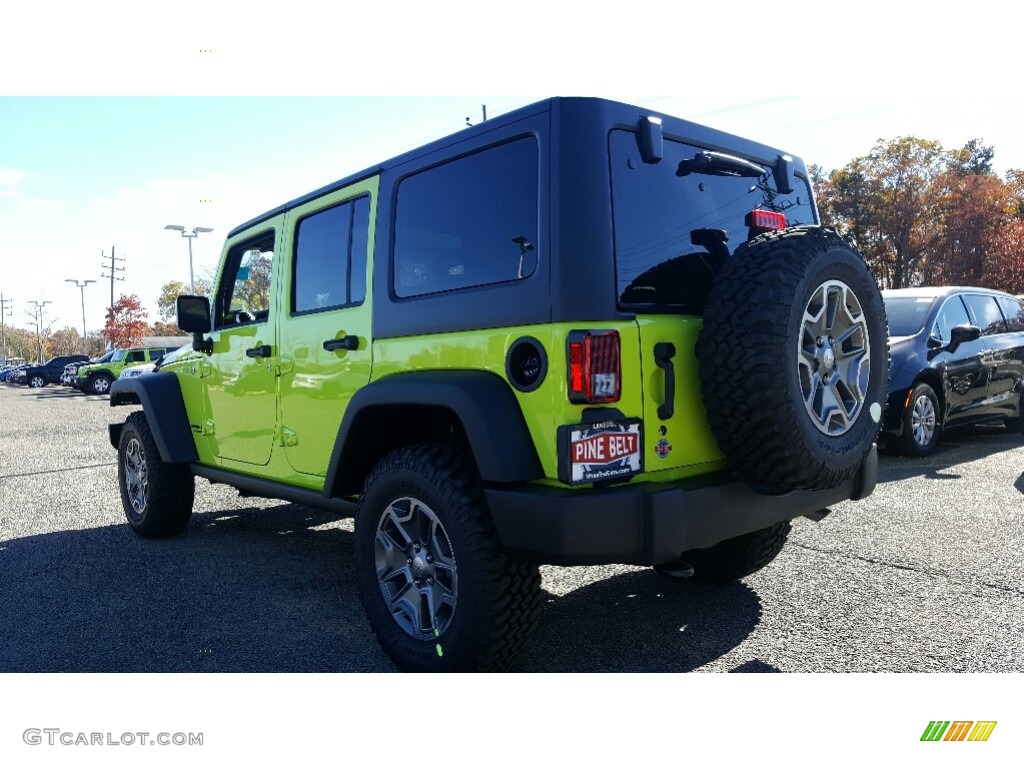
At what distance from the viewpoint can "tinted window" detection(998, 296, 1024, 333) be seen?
27.5 ft

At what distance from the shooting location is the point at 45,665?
3145mm

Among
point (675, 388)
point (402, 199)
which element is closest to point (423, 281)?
point (402, 199)

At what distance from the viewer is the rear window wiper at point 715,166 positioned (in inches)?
117

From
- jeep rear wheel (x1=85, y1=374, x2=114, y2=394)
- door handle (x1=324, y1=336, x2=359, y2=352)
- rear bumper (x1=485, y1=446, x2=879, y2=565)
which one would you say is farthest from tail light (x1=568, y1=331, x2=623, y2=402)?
jeep rear wheel (x1=85, y1=374, x2=114, y2=394)

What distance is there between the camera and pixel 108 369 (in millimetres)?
30172

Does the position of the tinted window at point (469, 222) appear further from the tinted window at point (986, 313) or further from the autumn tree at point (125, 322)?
the autumn tree at point (125, 322)

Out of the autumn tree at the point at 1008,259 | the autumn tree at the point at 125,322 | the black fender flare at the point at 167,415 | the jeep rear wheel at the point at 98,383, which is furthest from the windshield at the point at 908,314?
the autumn tree at the point at 125,322

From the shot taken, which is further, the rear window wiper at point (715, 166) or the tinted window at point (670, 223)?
the rear window wiper at point (715, 166)

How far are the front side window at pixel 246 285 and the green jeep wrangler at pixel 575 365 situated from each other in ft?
3.50

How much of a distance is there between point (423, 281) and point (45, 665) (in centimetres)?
222

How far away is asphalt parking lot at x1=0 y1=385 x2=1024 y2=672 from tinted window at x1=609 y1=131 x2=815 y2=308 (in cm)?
149

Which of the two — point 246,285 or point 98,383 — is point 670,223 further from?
point 98,383

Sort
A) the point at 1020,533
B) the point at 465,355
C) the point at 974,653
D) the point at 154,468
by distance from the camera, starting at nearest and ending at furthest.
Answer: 1. the point at 465,355
2. the point at 974,653
3. the point at 1020,533
4. the point at 154,468
